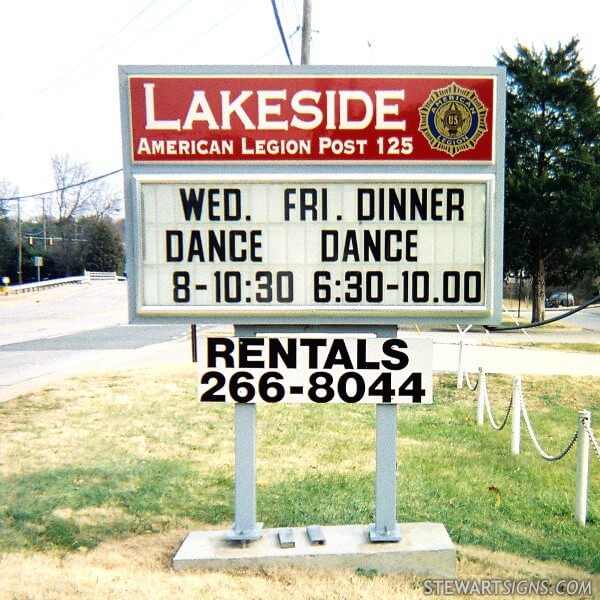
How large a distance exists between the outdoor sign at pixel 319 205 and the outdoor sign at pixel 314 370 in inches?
9.5

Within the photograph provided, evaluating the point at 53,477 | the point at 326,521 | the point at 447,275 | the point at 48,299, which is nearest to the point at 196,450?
the point at 53,477

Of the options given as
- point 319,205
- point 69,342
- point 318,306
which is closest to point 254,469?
point 318,306

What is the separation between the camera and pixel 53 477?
22.5 feet

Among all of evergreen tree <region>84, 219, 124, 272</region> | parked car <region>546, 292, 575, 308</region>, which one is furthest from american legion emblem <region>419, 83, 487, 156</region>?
evergreen tree <region>84, 219, 124, 272</region>

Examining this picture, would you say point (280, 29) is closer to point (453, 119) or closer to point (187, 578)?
point (453, 119)

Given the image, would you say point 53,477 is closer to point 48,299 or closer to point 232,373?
point 232,373

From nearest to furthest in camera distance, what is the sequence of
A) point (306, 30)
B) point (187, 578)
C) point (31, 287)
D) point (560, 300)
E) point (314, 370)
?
point (187, 578)
point (314, 370)
point (306, 30)
point (560, 300)
point (31, 287)

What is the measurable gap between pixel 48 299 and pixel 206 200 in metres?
47.3

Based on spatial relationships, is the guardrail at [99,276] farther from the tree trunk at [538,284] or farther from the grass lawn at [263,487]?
the grass lawn at [263,487]

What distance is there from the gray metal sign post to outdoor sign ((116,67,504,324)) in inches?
8.1

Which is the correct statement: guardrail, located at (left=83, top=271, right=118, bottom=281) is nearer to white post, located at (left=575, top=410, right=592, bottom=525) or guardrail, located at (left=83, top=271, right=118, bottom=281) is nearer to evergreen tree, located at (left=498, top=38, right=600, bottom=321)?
evergreen tree, located at (left=498, top=38, right=600, bottom=321)

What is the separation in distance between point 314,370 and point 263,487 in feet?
7.22

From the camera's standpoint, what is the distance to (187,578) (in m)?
4.49

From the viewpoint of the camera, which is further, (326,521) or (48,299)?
(48,299)
